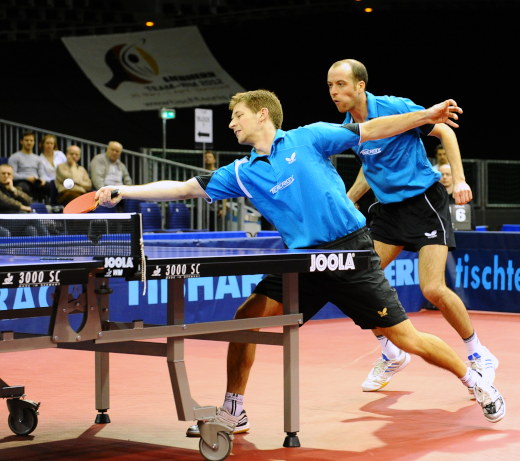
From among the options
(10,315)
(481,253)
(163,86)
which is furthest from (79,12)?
(10,315)

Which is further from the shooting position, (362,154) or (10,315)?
Result: (362,154)

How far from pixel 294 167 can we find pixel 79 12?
15.4m

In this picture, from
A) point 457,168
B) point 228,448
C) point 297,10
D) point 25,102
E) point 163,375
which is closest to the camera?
point 228,448

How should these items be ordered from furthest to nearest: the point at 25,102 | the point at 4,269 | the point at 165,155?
the point at 25,102 → the point at 165,155 → the point at 4,269

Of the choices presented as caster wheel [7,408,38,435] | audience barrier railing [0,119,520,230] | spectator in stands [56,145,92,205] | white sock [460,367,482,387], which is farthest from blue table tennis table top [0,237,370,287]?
audience barrier railing [0,119,520,230]

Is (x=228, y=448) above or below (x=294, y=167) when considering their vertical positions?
below

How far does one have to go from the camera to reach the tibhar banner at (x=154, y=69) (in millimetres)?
18438

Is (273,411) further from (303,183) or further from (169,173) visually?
(169,173)

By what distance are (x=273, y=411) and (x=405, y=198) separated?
1517mm

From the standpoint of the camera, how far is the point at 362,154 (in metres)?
6.11

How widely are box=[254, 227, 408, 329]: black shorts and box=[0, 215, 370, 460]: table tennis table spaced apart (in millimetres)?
129

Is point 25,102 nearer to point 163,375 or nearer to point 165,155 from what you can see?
point 165,155

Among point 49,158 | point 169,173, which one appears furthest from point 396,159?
point 169,173

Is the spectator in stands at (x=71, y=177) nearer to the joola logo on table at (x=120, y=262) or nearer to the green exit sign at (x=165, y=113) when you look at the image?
the green exit sign at (x=165, y=113)
